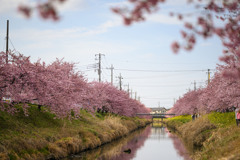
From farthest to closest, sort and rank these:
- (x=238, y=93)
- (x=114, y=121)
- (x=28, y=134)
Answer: (x=114, y=121) → (x=238, y=93) → (x=28, y=134)

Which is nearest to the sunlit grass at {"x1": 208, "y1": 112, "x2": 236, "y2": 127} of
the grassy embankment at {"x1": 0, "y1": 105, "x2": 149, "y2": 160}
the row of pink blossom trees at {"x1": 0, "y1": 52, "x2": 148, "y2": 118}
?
the grassy embankment at {"x1": 0, "y1": 105, "x2": 149, "y2": 160}

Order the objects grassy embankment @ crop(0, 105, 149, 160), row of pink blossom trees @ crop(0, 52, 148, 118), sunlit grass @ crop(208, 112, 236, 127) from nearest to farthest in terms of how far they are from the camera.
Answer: grassy embankment @ crop(0, 105, 149, 160) → row of pink blossom trees @ crop(0, 52, 148, 118) → sunlit grass @ crop(208, 112, 236, 127)

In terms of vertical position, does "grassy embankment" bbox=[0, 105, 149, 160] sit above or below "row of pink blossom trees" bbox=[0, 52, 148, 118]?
below

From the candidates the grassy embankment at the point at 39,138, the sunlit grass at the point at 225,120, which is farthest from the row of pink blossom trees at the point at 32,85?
the sunlit grass at the point at 225,120

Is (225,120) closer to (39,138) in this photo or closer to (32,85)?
(39,138)

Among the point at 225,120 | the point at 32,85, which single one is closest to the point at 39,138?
the point at 32,85

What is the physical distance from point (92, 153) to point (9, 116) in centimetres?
723

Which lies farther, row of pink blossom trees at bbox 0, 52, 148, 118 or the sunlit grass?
the sunlit grass

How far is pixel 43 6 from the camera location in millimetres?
4352

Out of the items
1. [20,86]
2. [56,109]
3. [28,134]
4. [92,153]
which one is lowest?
[92,153]

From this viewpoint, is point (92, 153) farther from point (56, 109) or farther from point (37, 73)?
point (37, 73)

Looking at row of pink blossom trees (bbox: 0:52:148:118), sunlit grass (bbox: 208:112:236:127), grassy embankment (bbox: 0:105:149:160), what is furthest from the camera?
sunlit grass (bbox: 208:112:236:127)

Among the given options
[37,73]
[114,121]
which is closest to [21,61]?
[37,73]

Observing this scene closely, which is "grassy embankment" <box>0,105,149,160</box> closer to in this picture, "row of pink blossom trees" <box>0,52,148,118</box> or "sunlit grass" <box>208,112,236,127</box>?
"row of pink blossom trees" <box>0,52,148,118</box>
